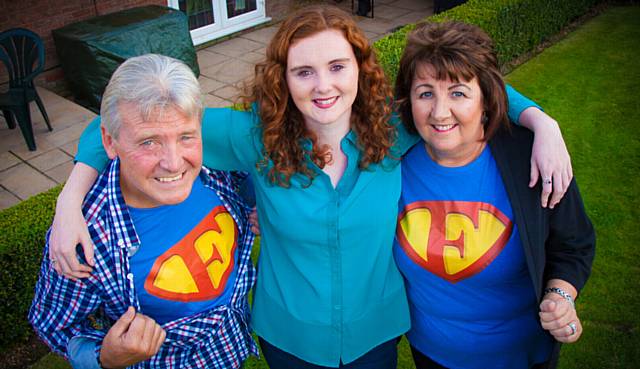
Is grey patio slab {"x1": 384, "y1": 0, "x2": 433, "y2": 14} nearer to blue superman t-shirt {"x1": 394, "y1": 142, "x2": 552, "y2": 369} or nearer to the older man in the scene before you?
blue superman t-shirt {"x1": 394, "y1": 142, "x2": 552, "y2": 369}

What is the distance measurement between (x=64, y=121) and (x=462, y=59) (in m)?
5.92

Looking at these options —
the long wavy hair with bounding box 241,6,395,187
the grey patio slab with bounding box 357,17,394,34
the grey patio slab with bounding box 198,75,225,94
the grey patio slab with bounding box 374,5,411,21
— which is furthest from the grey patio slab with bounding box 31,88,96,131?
the grey patio slab with bounding box 374,5,411,21

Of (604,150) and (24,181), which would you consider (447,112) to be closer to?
(604,150)

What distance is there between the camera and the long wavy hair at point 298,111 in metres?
2.13

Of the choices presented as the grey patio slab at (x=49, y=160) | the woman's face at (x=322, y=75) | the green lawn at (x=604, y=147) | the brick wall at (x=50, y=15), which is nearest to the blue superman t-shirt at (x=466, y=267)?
the woman's face at (x=322, y=75)

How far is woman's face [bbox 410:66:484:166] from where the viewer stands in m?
2.13

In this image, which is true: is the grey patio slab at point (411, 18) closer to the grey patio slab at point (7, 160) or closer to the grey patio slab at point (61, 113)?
the grey patio slab at point (61, 113)

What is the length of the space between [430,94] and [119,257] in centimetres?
127

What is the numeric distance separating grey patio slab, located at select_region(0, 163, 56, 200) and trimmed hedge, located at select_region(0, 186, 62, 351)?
1769 millimetres

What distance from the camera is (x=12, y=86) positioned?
20.5ft

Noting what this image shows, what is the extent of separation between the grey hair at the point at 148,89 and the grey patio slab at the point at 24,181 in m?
4.24

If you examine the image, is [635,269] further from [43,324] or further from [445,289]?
[43,324]

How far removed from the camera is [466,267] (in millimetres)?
2225

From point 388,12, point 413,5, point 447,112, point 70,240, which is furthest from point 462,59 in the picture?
point 413,5
